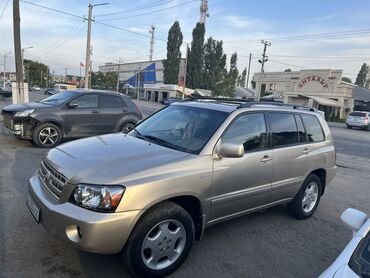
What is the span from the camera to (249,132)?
4.20m

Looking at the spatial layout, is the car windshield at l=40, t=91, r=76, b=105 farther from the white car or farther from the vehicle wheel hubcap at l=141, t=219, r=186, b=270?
the white car

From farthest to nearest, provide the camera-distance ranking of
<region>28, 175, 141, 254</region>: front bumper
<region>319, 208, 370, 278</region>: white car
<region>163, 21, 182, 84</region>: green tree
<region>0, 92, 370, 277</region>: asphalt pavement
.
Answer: <region>163, 21, 182, 84</region>: green tree, <region>0, 92, 370, 277</region>: asphalt pavement, <region>28, 175, 141, 254</region>: front bumper, <region>319, 208, 370, 278</region>: white car

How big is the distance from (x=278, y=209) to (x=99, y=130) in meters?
5.75

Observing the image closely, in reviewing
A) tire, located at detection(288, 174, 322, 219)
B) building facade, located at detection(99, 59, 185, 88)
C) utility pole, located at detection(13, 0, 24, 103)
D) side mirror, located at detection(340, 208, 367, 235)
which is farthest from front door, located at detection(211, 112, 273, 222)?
building facade, located at detection(99, 59, 185, 88)

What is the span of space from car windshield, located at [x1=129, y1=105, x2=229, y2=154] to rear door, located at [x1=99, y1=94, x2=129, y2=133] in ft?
16.7

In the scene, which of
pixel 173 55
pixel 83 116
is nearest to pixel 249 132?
pixel 83 116

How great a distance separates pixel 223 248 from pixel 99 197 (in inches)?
69.7

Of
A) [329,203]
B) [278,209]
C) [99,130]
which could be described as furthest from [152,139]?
[99,130]

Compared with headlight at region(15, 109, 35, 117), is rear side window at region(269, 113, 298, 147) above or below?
above

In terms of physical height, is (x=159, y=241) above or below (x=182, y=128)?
below

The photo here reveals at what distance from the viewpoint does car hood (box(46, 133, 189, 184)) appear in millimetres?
3045

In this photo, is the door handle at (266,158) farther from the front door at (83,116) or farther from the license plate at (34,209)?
the front door at (83,116)

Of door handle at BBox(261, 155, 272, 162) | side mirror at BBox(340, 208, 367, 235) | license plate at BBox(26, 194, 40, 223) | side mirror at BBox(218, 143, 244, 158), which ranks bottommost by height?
license plate at BBox(26, 194, 40, 223)

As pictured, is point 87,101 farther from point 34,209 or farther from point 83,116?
point 34,209
